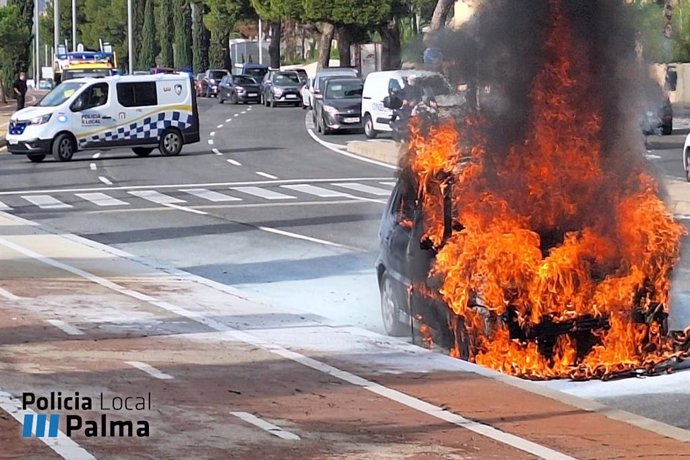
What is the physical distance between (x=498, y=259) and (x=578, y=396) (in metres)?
1.17

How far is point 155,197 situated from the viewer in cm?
2477

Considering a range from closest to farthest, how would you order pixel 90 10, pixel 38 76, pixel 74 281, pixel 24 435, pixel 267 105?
pixel 24 435, pixel 74 281, pixel 267 105, pixel 38 76, pixel 90 10

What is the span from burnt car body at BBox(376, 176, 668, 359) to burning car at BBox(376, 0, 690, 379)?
0.05 ft

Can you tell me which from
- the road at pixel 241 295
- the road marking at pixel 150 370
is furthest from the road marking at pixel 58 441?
the road marking at pixel 150 370

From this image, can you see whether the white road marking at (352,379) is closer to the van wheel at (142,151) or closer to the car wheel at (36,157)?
the car wheel at (36,157)

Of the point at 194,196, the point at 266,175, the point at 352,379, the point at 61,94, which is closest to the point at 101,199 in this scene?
the point at 194,196

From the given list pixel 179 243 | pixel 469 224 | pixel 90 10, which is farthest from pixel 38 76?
pixel 469 224

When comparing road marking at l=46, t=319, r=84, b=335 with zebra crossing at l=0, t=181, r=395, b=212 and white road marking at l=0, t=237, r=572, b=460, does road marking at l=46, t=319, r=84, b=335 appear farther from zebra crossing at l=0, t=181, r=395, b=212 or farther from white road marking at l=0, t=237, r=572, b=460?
zebra crossing at l=0, t=181, r=395, b=212

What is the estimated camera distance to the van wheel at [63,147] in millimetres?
33406

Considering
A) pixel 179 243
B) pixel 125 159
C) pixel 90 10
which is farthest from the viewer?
pixel 90 10

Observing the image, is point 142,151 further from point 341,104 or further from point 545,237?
point 545,237

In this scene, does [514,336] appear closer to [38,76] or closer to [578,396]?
[578,396]

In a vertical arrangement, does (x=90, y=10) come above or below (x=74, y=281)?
above

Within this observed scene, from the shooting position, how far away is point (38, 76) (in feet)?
371
